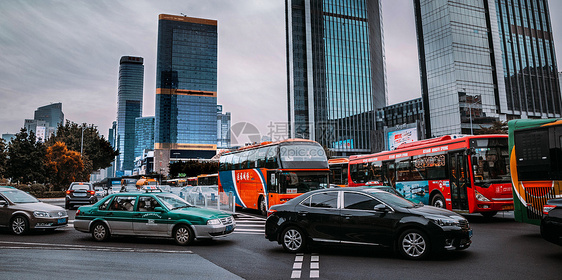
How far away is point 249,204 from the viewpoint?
2066 centimetres

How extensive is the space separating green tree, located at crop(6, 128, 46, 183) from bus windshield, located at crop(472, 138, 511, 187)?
4258 centimetres

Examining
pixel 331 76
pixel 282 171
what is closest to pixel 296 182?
pixel 282 171

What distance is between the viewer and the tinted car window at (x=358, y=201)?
27.1 ft

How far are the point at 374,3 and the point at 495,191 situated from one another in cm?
12272

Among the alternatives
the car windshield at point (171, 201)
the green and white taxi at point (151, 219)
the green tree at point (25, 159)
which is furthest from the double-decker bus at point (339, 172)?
the green tree at point (25, 159)

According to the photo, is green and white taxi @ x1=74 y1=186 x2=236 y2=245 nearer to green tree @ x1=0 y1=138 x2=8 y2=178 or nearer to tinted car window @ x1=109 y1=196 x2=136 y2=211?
tinted car window @ x1=109 y1=196 x2=136 y2=211

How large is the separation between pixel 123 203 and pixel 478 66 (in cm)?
8298

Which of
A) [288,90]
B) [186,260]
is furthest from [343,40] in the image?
[186,260]

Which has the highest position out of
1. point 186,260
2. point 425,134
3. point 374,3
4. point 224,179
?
point 374,3

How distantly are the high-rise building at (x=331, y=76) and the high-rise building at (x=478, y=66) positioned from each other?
88.4 ft

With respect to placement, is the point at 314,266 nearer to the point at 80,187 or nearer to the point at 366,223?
the point at 366,223

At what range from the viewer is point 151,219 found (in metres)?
10.5

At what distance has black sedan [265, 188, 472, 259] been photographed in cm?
762

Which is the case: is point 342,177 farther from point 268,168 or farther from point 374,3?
point 374,3
